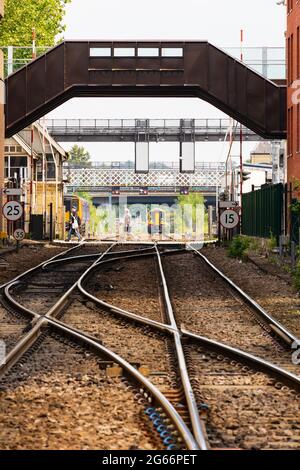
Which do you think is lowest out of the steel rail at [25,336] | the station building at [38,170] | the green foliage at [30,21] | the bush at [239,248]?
the steel rail at [25,336]

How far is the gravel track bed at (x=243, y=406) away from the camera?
22.4ft

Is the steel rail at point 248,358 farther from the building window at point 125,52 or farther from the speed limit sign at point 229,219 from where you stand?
the building window at point 125,52

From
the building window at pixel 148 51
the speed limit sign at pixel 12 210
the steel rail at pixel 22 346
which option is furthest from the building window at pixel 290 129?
the steel rail at pixel 22 346

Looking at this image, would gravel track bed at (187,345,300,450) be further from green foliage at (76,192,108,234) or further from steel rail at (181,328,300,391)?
green foliage at (76,192,108,234)

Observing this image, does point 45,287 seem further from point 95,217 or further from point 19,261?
point 95,217

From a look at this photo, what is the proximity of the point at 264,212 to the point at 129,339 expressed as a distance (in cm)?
2610

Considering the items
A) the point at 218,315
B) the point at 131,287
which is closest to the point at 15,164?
the point at 131,287

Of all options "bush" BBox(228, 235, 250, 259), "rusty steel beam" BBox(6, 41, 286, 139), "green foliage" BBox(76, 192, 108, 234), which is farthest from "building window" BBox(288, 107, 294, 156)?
"green foliage" BBox(76, 192, 108, 234)

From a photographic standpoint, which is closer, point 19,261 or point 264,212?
point 19,261

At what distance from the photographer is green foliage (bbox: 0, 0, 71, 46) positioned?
62.1 meters

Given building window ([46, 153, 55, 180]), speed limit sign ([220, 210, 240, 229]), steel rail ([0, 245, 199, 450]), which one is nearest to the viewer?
steel rail ([0, 245, 199, 450])

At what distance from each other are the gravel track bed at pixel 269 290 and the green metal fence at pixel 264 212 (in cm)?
319

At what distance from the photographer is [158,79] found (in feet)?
126

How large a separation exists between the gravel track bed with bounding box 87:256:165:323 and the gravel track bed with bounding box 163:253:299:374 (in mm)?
406
